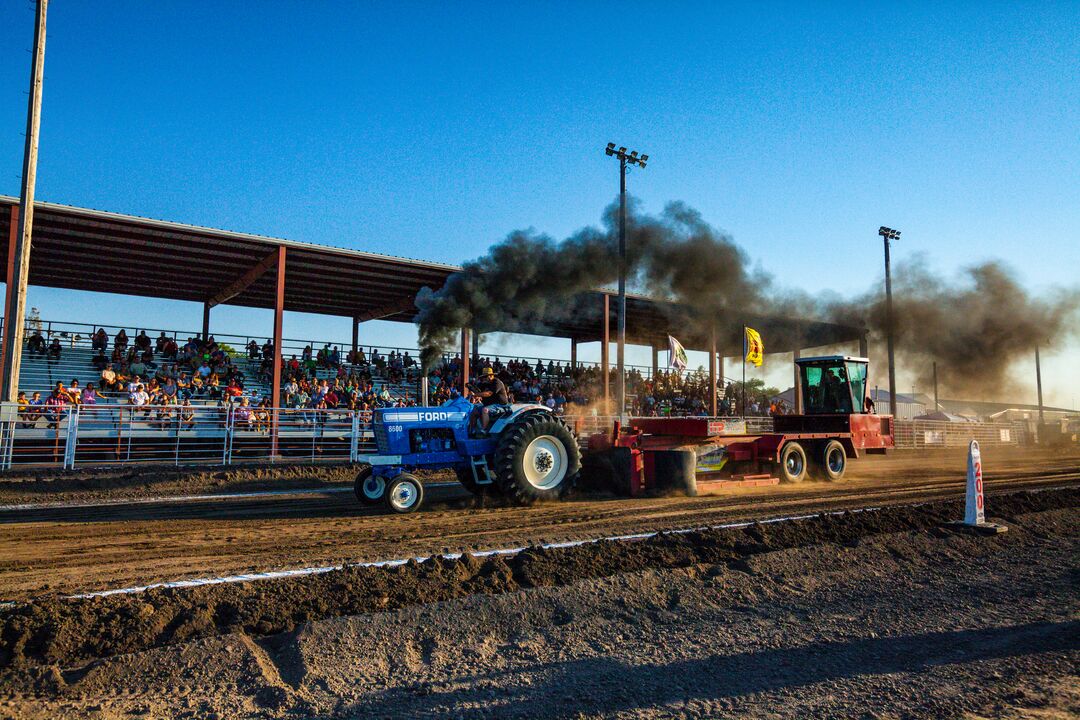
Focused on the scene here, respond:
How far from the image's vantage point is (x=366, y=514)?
28.7ft

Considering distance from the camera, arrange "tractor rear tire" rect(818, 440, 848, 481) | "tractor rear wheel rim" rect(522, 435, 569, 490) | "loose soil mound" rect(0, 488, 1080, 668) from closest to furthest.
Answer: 1. "loose soil mound" rect(0, 488, 1080, 668)
2. "tractor rear wheel rim" rect(522, 435, 569, 490)
3. "tractor rear tire" rect(818, 440, 848, 481)

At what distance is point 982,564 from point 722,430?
18.8 ft

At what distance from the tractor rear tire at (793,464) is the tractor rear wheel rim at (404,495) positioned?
7.14 metres

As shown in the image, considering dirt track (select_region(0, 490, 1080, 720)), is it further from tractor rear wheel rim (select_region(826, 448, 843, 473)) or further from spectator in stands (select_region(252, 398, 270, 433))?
spectator in stands (select_region(252, 398, 270, 433))

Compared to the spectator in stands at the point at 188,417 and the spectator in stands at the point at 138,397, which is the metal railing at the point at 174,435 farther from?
the spectator in stands at the point at 138,397

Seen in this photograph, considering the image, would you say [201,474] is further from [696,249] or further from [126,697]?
[696,249]

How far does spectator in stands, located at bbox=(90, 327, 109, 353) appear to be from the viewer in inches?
799

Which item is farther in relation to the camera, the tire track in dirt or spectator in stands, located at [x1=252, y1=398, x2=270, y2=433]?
spectator in stands, located at [x1=252, y1=398, x2=270, y2=433]

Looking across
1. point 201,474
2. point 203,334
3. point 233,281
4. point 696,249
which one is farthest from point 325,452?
point 696,249

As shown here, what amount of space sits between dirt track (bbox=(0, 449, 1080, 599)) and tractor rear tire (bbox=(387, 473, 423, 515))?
26 centimetres

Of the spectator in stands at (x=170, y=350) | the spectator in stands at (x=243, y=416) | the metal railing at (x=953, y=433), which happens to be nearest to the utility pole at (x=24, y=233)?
the spectator in stands at (x=243, y=416)

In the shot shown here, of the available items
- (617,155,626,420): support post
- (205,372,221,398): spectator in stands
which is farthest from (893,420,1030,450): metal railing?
(205,372,221,398): spectator in stands

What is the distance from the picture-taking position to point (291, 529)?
772 cm

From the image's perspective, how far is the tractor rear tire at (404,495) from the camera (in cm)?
880
